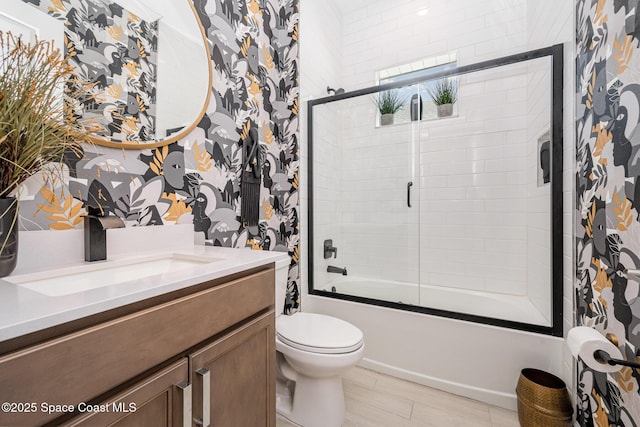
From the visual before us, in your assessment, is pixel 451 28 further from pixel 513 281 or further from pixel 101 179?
pixel 101 179

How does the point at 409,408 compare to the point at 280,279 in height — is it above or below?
below

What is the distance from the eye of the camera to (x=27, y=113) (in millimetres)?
702

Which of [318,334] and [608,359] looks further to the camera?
[318,334]

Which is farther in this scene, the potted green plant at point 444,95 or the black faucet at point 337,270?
the black faucet at point 337,270

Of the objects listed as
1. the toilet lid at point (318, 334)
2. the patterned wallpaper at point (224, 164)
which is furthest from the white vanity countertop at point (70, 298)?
the toilet lid at point (318, 334)

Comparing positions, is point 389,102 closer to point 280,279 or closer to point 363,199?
point 363,199

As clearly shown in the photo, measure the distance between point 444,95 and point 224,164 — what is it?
5.90 ft

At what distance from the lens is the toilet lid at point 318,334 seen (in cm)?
131

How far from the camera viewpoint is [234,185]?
5.16ft

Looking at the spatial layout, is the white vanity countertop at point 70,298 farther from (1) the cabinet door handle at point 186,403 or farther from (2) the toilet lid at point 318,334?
(2) the toilet lid at point 318,334

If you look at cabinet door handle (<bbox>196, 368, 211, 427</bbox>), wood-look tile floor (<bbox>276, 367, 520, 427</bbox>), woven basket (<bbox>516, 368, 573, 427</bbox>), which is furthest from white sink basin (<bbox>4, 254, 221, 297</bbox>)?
woven basket (<bbox>516, 368, 573, 427</bbox>)

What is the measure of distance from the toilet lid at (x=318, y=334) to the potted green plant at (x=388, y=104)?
64.2 inches

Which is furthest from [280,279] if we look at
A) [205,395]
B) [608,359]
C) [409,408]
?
[608,359]

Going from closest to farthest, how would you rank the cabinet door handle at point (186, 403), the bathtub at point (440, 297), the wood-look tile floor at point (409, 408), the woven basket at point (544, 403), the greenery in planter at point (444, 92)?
the cabinet door handle at point (186, 403)
the woven basket at point (544, 403)
the wood-look tile floor at point (409, 408)
the bathtub at point (440, 297)
the greenery in planter at point (444, 92)
